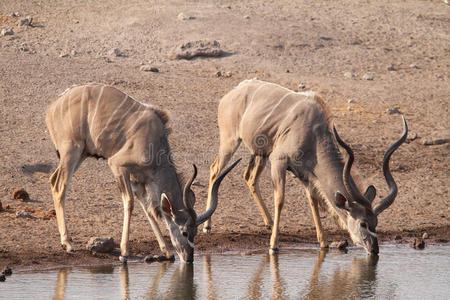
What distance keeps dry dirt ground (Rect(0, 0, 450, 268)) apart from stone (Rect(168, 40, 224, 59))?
184 mm

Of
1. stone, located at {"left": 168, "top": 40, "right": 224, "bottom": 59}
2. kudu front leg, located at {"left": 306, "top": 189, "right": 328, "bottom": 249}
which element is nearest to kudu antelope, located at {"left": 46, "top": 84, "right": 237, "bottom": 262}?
kudu front leg, located at {"left": 306, "top": 189, "right": 328, "bottom": 249}

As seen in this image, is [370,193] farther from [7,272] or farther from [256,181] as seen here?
[7,272]

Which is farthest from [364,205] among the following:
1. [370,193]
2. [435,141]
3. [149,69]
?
[149,69]

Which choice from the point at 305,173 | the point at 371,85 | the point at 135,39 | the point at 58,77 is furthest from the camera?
the point at 135,39

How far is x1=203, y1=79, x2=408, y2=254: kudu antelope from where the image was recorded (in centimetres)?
814

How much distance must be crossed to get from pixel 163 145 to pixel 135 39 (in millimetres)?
8762

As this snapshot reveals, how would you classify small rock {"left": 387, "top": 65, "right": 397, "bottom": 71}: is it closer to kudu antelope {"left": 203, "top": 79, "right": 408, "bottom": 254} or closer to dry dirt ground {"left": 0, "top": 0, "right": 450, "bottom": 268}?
dry dirt ground {"left": 0, "top": 0, "right": 450, "bottom": 268}

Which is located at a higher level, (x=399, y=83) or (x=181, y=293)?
(x=399, y=83)

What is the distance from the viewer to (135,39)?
1653cm

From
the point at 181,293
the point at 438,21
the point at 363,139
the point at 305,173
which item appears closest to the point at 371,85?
the point at 363,139

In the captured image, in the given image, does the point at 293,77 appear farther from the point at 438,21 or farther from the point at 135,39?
the point at 438,21

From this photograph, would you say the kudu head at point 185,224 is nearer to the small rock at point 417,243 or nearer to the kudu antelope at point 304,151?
the kudu antelope at point 304,151

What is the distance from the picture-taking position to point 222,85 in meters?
14.4

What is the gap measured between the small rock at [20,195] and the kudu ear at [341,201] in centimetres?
372
